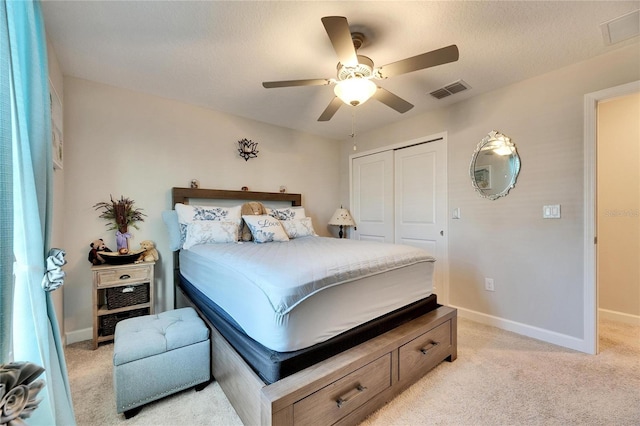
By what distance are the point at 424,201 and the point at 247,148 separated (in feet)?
7.87

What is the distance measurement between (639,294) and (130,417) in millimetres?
4635

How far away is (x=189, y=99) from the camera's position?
3.01 metres

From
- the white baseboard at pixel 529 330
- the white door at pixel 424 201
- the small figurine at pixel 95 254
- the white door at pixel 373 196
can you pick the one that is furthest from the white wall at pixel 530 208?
the small figurine at pixel 95 254

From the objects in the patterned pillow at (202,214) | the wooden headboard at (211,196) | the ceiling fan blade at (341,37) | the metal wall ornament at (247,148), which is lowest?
the patterned pillow at (202,214)

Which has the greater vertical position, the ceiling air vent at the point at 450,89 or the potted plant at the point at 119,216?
the ceiling air vent at the point at 450,89

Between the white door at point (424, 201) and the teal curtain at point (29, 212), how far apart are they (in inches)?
133

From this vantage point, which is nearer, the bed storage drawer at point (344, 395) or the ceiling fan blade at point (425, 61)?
the bed storage drawer at point (344, 395)

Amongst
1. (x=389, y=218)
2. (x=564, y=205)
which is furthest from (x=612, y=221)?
(x=389, y=218)

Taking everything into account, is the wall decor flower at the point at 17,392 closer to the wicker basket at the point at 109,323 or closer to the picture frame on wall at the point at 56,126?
the picture frame on wall at the point at 56,126

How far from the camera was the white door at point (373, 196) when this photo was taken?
3.91m

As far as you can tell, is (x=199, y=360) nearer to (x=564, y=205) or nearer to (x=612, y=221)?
(x=564, y=205)

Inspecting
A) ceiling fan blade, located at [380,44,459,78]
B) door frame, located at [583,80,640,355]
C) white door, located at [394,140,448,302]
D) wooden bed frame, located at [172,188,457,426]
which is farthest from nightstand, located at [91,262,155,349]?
door frame, located at [583,80,640,355]

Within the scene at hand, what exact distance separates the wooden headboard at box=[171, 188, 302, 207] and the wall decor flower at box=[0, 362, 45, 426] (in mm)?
2546

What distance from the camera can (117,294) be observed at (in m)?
2.43
